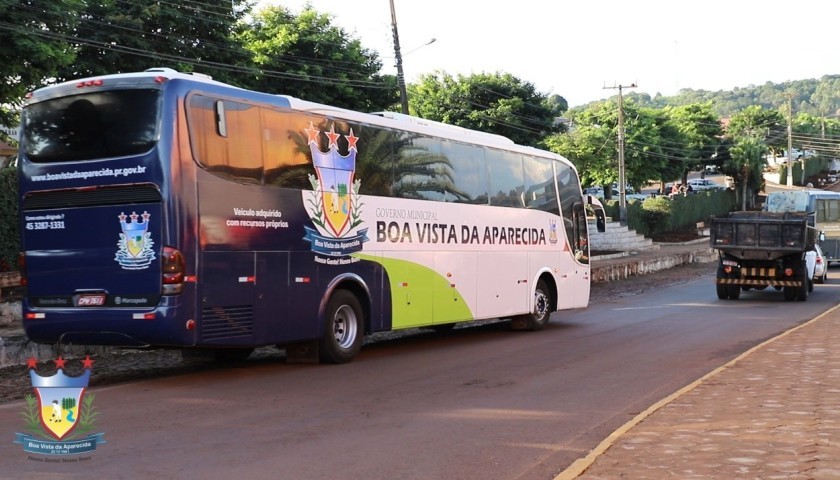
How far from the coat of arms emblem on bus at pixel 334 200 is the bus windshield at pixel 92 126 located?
2530mm

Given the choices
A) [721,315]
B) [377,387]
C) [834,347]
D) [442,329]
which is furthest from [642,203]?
[377,387]

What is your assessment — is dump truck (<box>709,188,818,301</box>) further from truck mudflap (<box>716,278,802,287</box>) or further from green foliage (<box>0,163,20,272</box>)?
green foliage (<box>0,163,20,272</box>)

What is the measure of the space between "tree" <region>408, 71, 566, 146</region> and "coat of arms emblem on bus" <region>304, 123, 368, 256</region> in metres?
33.2

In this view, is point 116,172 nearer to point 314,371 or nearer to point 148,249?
point 148,249

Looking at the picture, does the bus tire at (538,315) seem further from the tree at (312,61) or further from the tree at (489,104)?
the tree at (489,104)

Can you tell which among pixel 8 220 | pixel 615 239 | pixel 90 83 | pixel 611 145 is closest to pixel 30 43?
pixel 8 220

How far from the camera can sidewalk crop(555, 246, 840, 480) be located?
6.31 m

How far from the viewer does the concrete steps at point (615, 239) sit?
4341cm

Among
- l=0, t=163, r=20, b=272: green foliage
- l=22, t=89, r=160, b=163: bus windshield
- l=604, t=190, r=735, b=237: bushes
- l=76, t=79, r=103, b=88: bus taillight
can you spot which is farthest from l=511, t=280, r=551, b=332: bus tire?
l=604, t=190, r=735, b=237: bushes

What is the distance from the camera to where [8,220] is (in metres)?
19.2

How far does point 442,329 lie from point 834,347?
7.96 metres

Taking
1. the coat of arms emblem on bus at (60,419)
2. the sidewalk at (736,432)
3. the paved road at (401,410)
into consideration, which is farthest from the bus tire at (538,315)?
the coat of arms emblem on bus at (60,419)

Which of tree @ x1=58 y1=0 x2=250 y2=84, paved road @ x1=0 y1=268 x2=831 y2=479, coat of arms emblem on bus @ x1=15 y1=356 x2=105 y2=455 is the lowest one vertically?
paved road @ x1=0 y1=268 x2=831 y2=479

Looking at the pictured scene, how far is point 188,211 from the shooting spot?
10.6 metres
